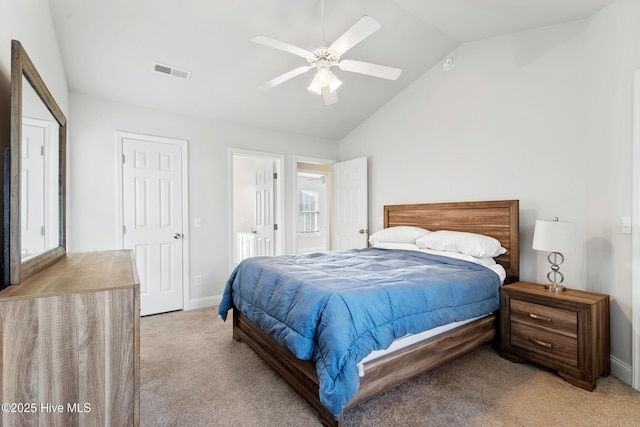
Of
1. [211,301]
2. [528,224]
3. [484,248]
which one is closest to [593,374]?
[484,248]

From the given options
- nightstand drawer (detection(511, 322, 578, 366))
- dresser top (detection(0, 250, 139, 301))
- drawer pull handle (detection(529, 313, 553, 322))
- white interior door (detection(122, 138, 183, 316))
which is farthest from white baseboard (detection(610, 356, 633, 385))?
white interior door (detection(122, 138, 183, 316))

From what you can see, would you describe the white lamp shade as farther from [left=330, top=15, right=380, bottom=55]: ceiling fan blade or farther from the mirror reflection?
the mirror reflection

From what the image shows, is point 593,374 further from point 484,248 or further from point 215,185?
point 215,185

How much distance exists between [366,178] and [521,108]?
6.85 feet

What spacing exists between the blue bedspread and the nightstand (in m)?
0.19

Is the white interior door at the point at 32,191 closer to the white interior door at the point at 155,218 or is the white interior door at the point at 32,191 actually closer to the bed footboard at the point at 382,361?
the bed footboard at the point at 382,361

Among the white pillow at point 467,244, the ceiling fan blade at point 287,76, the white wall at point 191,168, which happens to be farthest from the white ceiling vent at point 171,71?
the white pillow at point 467,244

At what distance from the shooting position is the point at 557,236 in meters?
2.36

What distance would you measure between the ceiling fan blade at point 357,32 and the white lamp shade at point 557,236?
1987mm

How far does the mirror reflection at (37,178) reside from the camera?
4.29 feet

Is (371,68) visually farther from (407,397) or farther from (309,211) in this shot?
(309,211)

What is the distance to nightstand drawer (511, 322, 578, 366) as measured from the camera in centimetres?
218

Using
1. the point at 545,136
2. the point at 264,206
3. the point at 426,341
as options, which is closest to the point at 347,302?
the point at 426,341

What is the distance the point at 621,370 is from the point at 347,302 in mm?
2189
